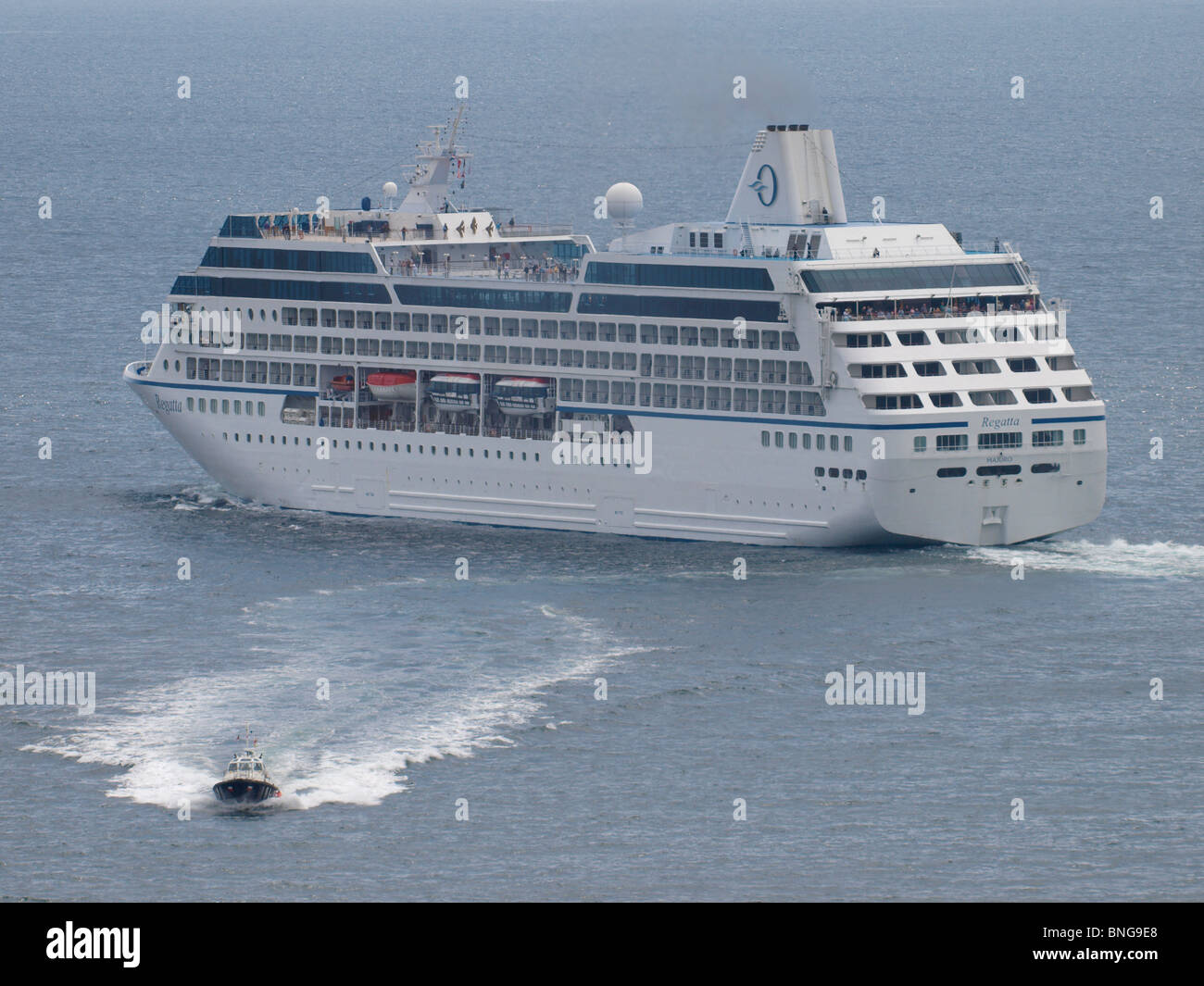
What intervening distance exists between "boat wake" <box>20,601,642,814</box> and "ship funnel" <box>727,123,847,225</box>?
26179mm

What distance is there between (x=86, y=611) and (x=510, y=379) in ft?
72.8

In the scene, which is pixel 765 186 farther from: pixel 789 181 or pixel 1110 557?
pixel 1110 557

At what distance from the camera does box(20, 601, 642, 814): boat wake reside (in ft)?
255

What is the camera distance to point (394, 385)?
112625mm

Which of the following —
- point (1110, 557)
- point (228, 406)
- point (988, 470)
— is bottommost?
point (1110, 557)

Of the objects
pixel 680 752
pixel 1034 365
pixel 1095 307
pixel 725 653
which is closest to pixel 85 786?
pixel 680 752

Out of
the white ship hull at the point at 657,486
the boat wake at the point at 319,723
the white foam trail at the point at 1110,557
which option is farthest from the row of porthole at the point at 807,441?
the boat wake at the point at 319,723

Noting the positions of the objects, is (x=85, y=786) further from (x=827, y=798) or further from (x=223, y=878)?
(x=827, y=798)

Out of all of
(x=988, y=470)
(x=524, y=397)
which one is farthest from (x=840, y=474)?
(x=524, y=397)

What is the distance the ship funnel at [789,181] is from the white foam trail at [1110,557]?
53.9ft

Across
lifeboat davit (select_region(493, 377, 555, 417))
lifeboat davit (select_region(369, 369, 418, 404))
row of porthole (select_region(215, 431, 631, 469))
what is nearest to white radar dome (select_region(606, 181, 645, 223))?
lifeboat davit (select_region(493, 377, 555, 417))

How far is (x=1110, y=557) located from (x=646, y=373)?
1930 cm

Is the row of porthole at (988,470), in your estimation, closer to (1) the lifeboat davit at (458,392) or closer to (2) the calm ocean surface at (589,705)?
(2) the calm ocean surface at (589,705)

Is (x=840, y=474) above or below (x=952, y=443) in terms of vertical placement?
below
